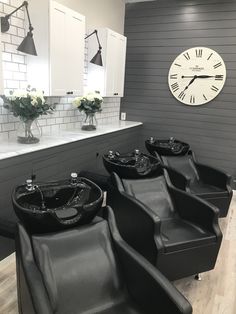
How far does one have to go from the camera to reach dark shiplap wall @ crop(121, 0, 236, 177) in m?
3.79

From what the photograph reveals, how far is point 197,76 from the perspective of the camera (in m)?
3.98

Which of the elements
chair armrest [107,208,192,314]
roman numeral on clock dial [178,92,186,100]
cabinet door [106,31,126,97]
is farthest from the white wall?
chair armrest [107,208,192,314]

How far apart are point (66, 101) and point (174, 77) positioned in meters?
1.78

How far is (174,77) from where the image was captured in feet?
13.6

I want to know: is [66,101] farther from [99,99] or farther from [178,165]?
[178,165]

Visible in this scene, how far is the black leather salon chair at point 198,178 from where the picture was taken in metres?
2.97

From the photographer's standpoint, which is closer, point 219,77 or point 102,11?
point 102,11

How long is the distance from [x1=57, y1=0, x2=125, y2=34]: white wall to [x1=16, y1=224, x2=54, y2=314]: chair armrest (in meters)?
2.63

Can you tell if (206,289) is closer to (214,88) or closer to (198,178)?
(198,178)

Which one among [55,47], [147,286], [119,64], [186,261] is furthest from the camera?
[119,64]

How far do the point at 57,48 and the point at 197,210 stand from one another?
2.00 m

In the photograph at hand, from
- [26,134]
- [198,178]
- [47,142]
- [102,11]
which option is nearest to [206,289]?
[198,178]

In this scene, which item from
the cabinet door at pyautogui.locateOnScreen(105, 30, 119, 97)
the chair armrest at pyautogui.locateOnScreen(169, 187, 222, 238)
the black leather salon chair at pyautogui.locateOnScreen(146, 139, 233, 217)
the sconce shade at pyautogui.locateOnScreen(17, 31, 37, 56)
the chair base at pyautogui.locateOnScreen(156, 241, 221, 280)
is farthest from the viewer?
the cabinet door at pyautogui.locateOnScreen(105, 30, 119, 97)

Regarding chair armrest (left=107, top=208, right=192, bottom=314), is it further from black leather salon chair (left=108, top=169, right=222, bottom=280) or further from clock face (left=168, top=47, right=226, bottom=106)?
clock face (left=168, top=47, right=226, bottom=106)
